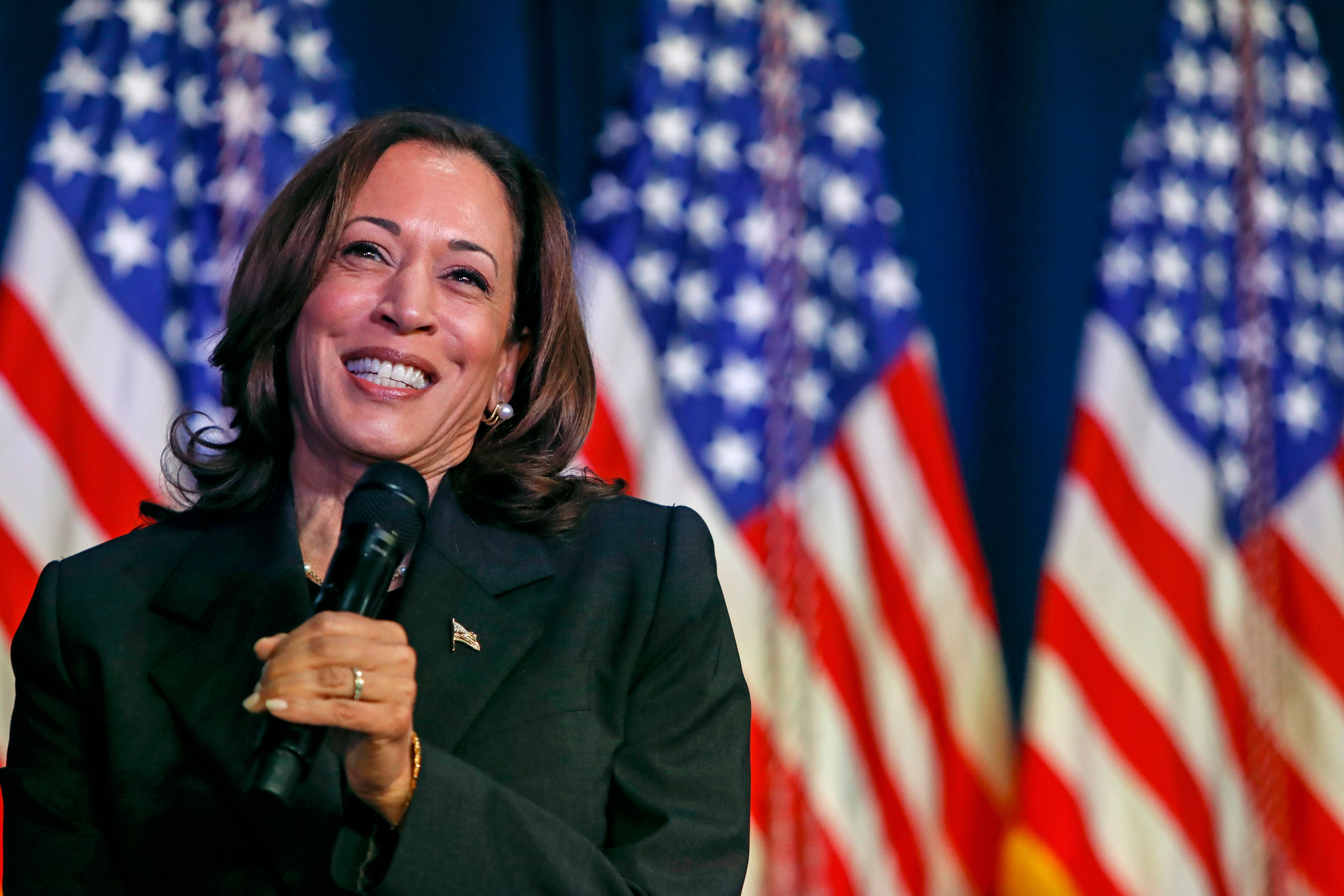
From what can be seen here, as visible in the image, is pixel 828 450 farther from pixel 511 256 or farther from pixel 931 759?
pixel 511 256

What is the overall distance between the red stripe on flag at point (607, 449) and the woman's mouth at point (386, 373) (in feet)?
4.89

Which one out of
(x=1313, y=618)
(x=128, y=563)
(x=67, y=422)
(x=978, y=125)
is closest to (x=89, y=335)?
(x=67, y=422)

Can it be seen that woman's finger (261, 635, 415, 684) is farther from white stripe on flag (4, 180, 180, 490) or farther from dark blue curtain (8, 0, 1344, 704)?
dark blue curtain (8, 0, 1344, 704)

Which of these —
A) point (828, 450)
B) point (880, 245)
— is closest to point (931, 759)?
point (828, 450)

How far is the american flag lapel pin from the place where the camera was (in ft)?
4.23

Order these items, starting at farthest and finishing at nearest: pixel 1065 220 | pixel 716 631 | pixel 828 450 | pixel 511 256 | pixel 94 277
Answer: pixel 1065 220
pixel 828 450
pixel 94 277
pixel 511 256
pixel 716 631

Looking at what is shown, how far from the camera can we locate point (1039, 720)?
2.86 metres

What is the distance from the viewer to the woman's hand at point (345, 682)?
0.85 meters

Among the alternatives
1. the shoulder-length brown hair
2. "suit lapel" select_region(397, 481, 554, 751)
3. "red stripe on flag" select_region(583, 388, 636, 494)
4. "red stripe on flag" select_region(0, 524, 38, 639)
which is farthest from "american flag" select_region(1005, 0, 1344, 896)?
"red stripe on flag" select_region(0, 524, 38, 639)

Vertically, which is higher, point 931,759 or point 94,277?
point 94,277

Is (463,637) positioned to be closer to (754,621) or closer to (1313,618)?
(754,621)

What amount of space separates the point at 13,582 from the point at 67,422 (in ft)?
1.19

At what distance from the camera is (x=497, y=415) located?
5.12ft

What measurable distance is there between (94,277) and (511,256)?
66.7 inches
